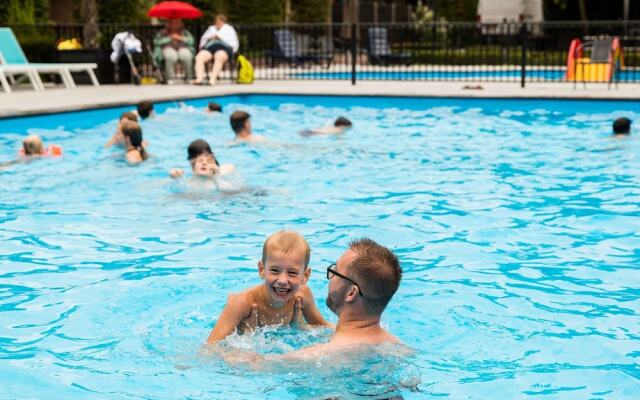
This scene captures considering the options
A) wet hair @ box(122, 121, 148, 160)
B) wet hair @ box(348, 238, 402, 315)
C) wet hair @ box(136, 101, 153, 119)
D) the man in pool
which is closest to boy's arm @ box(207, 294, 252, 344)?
the man in pool

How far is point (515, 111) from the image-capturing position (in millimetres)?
15797

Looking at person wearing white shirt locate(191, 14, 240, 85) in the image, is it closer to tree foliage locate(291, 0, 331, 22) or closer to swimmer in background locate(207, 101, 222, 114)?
swimmer in background locate(207, 101, 222, 114)

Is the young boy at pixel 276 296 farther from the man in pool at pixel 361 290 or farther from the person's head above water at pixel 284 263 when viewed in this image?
the man in pool at pixel 361 290

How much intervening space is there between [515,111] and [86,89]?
8.21m

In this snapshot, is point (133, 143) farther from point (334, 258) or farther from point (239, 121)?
point (334, 258)

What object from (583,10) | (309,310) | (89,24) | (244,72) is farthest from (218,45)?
(583,10)

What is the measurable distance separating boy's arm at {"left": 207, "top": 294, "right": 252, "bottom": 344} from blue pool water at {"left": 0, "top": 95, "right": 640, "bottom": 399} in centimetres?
10

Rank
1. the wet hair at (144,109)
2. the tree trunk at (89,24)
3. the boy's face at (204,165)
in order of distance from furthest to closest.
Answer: the tree trunk at (89,24), the wet hair at (144,109), the boy's face at (204,165)

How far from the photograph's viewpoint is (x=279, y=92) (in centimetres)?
1780

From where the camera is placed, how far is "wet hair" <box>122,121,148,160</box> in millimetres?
9938

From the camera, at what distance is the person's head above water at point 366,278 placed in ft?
12.0

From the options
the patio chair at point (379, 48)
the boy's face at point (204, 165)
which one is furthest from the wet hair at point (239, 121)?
the patio chair at point (379, 48)

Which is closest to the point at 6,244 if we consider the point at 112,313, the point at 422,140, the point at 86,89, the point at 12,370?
the point at 112,313

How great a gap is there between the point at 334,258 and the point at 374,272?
270cm
